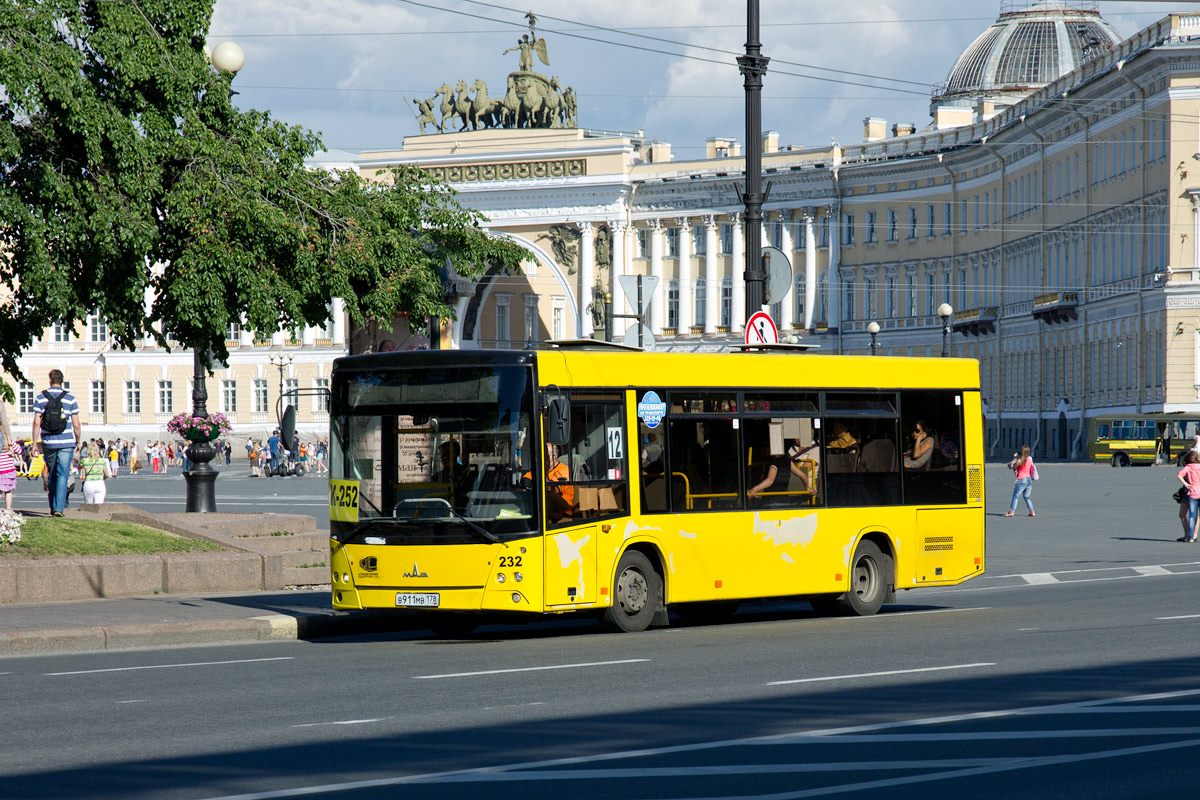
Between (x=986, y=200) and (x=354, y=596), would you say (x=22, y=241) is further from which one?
(x=986, y=200)

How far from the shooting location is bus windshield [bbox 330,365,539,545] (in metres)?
15.7

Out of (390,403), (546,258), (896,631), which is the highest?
(546,258)

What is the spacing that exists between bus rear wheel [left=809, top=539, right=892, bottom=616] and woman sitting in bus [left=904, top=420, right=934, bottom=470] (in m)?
0.98

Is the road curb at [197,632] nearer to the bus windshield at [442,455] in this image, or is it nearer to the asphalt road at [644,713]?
the asphalt road at [644,713]

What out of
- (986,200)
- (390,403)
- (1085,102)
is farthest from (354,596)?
(986,200)

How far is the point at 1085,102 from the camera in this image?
77438 millimetres

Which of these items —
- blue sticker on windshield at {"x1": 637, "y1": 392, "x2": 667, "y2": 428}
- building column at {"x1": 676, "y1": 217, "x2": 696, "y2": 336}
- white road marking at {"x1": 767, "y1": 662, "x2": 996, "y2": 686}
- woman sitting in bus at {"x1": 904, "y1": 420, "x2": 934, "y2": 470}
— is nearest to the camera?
white road marking at {"x1": 767, "y1": 662, "x2": 996, "y2": 686}

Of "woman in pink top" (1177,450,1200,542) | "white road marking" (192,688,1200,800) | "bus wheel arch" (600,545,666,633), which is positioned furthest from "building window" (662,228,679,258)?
"white road marking" (192,688,1200,800)

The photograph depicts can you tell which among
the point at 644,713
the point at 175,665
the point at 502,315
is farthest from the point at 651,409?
the point at 502,315

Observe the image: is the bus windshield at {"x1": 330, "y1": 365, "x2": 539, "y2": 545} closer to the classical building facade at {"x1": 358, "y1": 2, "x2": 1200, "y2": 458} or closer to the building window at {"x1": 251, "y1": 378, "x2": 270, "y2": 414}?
the classical building facade at {"x1": 358, "y1": 2, "x2": 1200, "y2": 458}

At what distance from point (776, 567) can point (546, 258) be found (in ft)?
324

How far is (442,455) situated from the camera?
15953 mm

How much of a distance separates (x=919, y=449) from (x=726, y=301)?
3607 inches

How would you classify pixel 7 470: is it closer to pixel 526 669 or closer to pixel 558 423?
pixel 558 423
